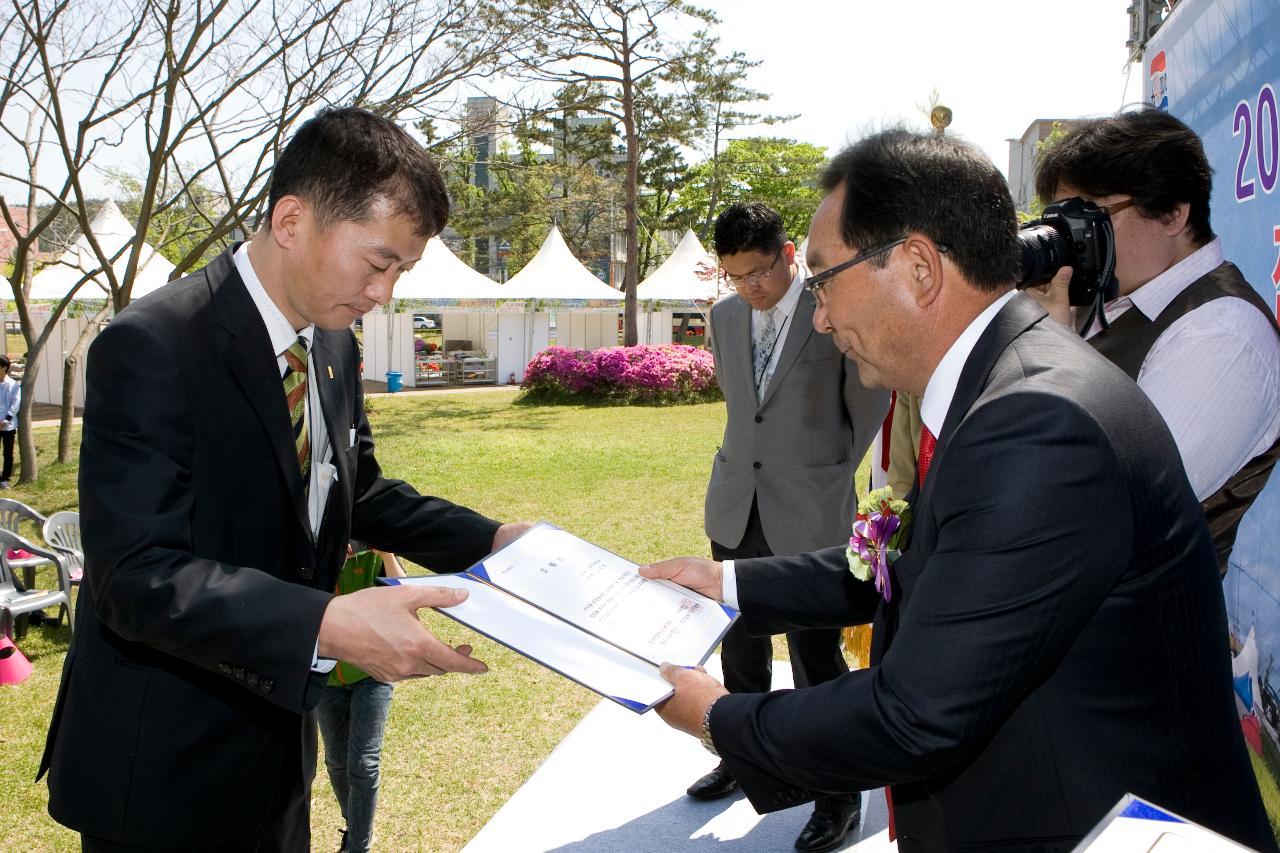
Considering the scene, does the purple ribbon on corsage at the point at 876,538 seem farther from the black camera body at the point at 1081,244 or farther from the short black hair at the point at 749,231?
the short black hair at the point at 749,231

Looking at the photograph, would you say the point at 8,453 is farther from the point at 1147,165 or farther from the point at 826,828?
the point at 1147,165

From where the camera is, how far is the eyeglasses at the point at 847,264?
144cm

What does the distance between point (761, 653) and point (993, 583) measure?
2.70 metres

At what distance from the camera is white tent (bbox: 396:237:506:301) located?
19.4 meters

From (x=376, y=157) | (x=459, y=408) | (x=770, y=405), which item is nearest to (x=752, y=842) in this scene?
(x=770, y=405)

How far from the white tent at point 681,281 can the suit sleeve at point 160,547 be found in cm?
2129

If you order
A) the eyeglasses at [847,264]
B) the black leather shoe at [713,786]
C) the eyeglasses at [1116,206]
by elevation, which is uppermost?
the eyeglasses at [1116,206]

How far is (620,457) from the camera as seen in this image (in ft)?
40.7

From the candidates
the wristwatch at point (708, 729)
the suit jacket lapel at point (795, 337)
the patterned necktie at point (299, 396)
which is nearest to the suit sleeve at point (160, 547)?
the patterned necktie at point (299, 396)

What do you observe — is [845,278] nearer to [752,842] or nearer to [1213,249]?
[1213,249]

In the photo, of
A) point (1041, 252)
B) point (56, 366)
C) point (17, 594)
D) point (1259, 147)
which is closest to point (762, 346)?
point (1259, 147)

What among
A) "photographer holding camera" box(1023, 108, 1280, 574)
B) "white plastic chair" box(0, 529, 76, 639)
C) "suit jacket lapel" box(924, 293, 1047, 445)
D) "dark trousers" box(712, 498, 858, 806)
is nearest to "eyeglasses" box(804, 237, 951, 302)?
"suit jacket lapel" box(924, 293, 1047, 445)

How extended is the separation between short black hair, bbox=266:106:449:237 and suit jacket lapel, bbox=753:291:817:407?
88.6 inches

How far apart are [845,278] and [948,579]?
1.68ft
